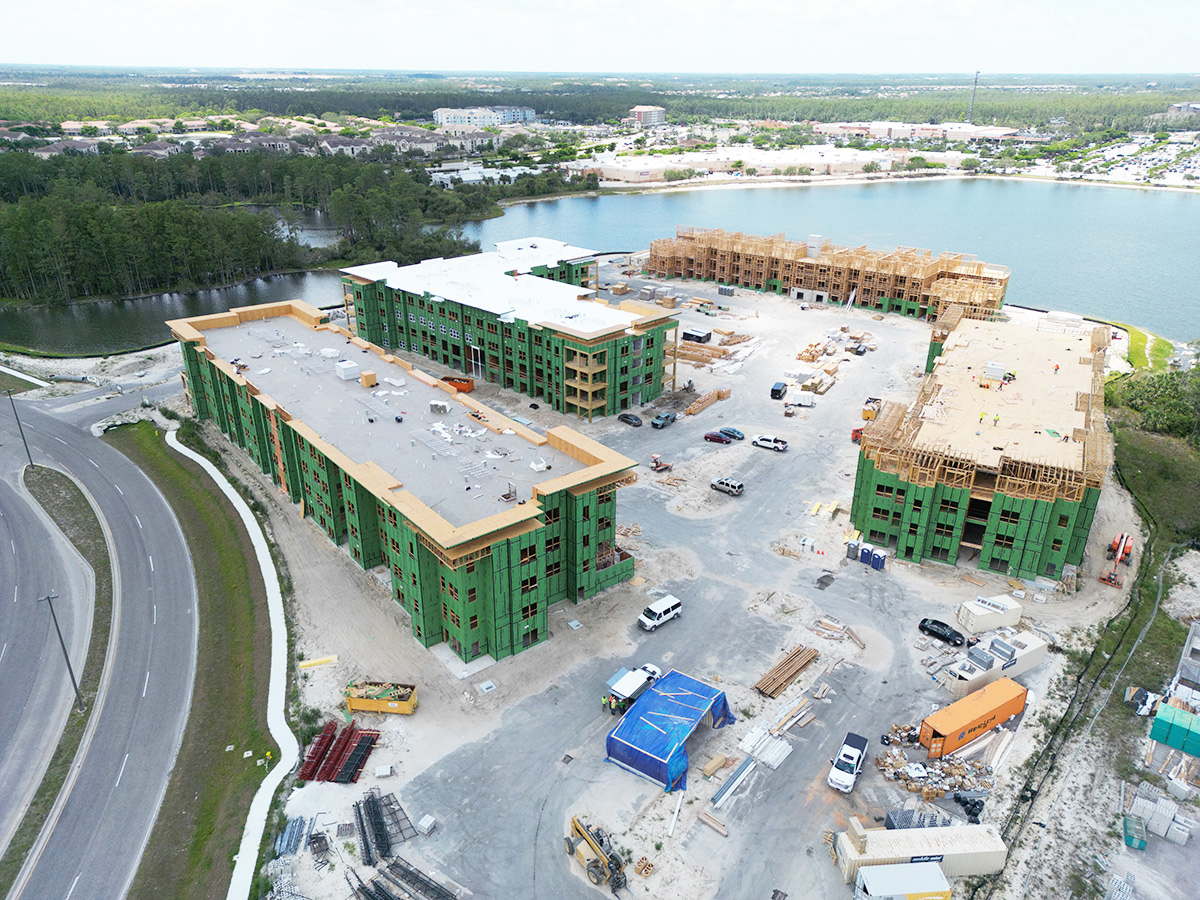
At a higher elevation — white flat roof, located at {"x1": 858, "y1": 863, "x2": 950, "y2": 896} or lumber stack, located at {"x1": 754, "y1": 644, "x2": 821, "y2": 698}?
white flat roof, located at {"x1": 858, "y1": 863, "x2": 950, "y2": 896}

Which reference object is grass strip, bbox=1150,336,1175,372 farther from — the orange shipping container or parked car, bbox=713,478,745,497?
the orange shipping container

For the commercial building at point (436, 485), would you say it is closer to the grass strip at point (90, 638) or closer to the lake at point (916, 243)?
the grass strip at point (90, 638)

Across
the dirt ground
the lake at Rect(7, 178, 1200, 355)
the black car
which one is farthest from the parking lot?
the lake at Rect(7, 178, 1200, 355)

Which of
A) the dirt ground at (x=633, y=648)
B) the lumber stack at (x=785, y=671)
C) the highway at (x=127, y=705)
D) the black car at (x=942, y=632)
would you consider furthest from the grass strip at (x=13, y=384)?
the black car at (x=942, y=632)

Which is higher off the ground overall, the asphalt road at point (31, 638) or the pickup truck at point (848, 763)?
the pickup truck at point (848, 763)

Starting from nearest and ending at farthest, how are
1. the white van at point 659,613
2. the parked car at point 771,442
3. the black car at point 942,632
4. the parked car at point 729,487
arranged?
the black car at point 942,632 → the white van at point 659,613 → the parked car at point 729,487 → the parked car at point 771,442

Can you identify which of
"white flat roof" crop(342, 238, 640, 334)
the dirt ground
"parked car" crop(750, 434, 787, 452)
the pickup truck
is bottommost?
the dirt ground

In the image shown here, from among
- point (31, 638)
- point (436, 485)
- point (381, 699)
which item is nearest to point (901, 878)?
point (381, 699)
